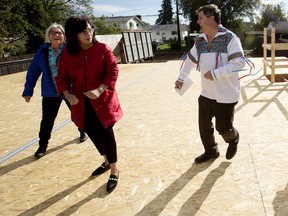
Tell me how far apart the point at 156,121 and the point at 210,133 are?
7.11 ft

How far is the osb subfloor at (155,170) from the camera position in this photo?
2965 millimetres

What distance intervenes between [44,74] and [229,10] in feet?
171

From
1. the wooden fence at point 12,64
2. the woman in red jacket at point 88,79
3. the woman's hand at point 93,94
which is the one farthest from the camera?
the wooden fence at point 12,64

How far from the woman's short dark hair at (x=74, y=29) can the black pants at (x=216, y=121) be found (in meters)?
1.54

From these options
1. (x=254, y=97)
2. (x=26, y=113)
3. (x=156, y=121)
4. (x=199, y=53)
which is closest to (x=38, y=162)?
(x=156, y=121)

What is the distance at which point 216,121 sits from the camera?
349cm

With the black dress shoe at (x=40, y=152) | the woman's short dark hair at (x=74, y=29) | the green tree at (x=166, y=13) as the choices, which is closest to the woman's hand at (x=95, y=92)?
the woman's short dark hair at (x=74, y=29)

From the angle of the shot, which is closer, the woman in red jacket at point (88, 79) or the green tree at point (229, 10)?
the woman in red jacket at point (88, 79)

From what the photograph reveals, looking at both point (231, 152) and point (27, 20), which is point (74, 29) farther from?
point (27, 20)

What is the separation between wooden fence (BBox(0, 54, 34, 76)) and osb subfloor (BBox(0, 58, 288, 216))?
12844mm

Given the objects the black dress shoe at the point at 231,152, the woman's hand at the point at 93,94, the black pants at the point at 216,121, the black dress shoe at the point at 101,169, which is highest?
the woman's hand at the point at 93,94

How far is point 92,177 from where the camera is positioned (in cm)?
370

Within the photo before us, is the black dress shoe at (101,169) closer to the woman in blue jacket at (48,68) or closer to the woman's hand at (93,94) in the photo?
the woman in blue jacket at (48,68)

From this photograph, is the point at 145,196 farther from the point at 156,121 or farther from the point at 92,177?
the point at 156,121
